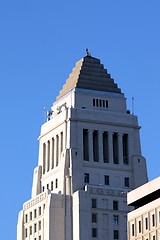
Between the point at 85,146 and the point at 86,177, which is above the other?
the point at 85,146

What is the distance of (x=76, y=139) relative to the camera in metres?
198

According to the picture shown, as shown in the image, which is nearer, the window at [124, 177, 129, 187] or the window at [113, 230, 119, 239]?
the window at [113, 230, 119, 239]

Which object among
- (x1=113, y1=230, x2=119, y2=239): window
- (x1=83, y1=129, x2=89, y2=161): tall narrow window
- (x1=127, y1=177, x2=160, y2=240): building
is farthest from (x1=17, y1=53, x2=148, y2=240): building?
(x1=127, y1=177, x2=160, y2=240): building

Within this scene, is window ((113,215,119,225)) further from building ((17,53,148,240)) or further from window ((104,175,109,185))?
window ((104,175,109,185))

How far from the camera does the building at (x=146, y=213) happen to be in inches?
6329

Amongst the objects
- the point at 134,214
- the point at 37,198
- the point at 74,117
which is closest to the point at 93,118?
the point at 74,117

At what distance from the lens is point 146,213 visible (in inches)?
6427

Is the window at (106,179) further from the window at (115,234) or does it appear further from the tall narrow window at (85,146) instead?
the window at (115,234)

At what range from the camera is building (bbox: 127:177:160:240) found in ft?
527

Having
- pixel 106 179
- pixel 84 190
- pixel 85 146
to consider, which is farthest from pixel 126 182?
pixel 84 190

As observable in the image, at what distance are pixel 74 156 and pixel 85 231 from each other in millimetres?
12829

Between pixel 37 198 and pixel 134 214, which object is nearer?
pixel 134 214

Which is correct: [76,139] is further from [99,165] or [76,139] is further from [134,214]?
[134,214]

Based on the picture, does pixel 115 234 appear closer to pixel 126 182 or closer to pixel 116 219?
pixel 116 219
